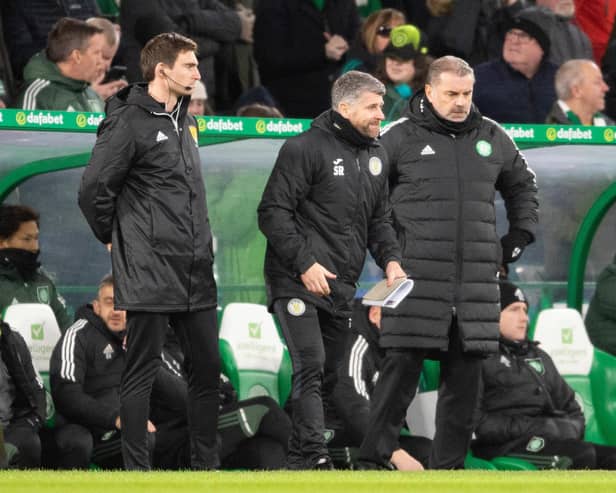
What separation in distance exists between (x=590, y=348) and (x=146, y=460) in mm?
4562

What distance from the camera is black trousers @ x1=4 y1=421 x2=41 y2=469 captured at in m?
9.70

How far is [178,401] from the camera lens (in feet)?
33.6

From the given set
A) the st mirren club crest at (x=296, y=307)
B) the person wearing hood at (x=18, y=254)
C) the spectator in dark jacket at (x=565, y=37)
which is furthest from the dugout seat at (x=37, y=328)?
the spectator in dark jacket at (x=565, y=37)

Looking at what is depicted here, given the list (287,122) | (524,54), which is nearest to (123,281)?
(287,122)

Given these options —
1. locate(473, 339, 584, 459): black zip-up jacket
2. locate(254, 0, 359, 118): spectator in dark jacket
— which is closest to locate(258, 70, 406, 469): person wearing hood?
locate(473, 339, 584, 459): black zip-up jacket

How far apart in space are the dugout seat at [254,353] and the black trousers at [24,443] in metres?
1.61

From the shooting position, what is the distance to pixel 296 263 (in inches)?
343

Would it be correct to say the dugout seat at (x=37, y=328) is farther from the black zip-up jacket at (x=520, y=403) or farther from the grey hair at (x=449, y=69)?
the grey hair at (x=449, y=69)

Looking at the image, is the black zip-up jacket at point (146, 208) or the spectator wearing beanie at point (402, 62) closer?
the black zip-up jacket at point (146, 208)

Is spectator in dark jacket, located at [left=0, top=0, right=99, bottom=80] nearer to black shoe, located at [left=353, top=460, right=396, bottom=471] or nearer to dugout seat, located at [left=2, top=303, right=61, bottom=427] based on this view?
dugout seat, located at [left=2, top=303, right=61, bottom=427]

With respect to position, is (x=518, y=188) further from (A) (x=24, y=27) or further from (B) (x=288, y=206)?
(A) (x=24, y=27)

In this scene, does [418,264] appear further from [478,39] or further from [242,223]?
[478,39]

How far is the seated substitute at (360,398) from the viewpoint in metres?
10.4

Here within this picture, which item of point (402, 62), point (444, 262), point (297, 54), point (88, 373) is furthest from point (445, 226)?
point (297, 54)
